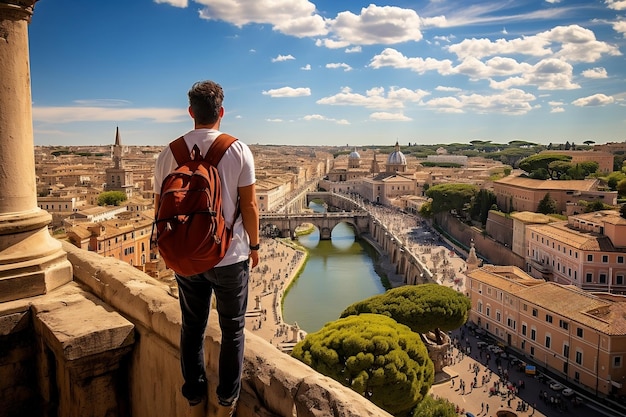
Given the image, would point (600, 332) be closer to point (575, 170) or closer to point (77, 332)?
point (77, 332)

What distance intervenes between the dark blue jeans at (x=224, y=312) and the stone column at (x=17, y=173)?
1.43 m

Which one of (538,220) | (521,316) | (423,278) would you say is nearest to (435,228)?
(538,220)

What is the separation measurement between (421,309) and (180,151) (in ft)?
48.8

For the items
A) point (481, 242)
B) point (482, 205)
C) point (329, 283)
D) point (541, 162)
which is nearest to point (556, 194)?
point (482, 205)

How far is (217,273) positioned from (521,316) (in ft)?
59.0

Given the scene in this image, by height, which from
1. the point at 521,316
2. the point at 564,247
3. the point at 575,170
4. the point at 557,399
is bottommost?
the point at 557,399

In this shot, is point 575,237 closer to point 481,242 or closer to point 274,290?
point 481,242

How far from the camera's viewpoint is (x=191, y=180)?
174cm

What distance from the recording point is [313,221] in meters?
44.7

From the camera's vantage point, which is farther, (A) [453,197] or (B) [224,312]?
(A) [453,197]

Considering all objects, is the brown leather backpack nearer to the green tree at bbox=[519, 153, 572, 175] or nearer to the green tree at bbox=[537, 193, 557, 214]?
the green tree at bbox=[537, 193, 557, 214]

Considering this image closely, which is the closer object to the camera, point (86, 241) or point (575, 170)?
point (86, 241)

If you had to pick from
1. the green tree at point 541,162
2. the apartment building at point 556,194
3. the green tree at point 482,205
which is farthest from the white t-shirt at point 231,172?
the green tree at point 541,162

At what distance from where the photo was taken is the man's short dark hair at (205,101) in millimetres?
1921
